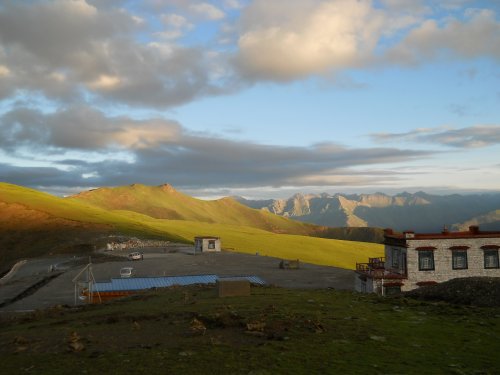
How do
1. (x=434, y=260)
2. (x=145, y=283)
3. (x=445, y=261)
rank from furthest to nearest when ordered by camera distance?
(x=445, y=261) < (x=434, y=260) < (x=145, y=283)

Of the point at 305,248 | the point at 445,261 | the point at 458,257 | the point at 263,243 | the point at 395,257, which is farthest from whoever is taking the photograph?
the point at 263,243

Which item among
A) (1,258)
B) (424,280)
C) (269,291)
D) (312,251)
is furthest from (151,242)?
(269,291)

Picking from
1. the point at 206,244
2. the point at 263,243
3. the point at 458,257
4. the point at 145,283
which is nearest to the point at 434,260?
the point at 458,257

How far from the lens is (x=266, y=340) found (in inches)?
594

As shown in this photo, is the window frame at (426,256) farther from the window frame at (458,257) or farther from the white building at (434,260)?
the window frame at (458,257)

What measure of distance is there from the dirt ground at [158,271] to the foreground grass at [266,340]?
26981 mm

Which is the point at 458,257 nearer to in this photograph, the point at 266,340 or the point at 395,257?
the point at 395,257

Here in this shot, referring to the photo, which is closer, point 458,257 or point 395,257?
point 458,257

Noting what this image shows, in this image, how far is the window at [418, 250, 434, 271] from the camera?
46.9m

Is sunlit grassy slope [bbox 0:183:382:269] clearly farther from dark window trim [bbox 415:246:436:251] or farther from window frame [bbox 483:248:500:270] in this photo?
dark window trim [bbox 415:246:436:251]

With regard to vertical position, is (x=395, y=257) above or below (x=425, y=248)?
below

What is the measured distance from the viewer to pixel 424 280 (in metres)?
46.4

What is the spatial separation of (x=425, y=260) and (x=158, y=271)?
3787 cm

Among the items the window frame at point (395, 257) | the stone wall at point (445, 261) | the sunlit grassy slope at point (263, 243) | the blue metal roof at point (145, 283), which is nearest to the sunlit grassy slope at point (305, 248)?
the sunlit grassy slope at point (263, 243)
